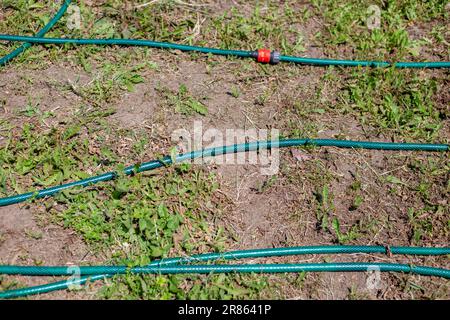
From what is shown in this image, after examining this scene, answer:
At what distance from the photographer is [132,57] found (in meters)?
4.16

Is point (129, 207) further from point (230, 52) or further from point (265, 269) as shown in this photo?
point (230, 52)

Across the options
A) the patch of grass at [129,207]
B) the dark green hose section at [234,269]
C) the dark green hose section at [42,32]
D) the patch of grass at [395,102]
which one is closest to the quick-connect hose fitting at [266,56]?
the patch of grass at [395,102]

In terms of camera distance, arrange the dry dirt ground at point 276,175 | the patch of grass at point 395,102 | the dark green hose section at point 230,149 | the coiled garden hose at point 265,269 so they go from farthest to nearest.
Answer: the patch of grass at point 395,102 < the dark green hose section at point 230,149 < the dry dirt ground at point 276,175 < the coiled garden hose at point 265,269

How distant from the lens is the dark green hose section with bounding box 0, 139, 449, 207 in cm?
329

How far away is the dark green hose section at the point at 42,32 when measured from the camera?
3998 mm

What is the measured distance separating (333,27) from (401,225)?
193 cm

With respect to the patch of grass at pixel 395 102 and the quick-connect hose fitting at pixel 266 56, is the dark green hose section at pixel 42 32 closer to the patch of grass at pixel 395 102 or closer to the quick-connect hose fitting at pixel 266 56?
the quick-connect hose fitting at pixel 266 56

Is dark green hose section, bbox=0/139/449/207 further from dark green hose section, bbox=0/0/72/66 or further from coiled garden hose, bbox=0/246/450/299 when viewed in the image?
dark green hose section, bbox=0/0/72/66

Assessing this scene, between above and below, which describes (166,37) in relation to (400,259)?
above

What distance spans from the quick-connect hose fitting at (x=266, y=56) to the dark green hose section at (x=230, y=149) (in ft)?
2.77

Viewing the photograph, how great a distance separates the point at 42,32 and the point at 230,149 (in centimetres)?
185

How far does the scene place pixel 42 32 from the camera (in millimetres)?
4199
